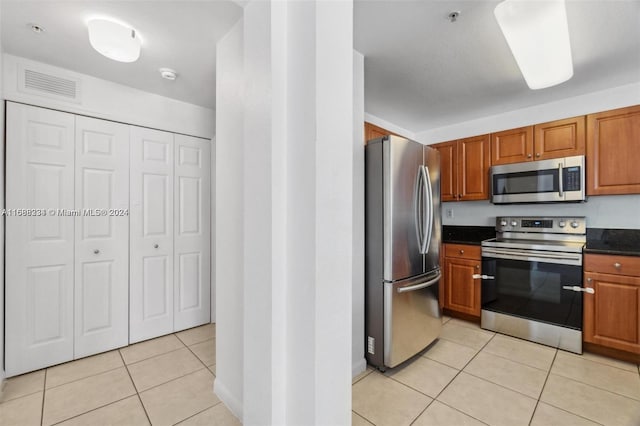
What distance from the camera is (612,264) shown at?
2.22 m

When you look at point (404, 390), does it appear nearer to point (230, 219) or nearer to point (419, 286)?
point (419, 286)

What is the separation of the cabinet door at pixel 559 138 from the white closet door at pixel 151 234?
3808 mm

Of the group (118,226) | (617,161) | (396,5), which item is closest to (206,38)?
(396,5)

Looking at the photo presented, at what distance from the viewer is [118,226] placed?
8.15 feet

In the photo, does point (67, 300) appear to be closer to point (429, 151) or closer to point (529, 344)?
point (429, 151)

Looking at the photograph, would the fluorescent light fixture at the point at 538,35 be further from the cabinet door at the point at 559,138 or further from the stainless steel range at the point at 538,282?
the stainless steel range at the point at 538,282

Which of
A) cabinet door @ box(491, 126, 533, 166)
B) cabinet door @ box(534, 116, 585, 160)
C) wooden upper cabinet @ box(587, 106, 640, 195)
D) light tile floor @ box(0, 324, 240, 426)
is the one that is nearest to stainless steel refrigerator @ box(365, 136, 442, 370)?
light tile floor @ box(0, 324, 240, 426)

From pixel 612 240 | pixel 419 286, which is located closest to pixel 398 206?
pixel 419 286

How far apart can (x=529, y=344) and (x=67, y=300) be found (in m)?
4.07

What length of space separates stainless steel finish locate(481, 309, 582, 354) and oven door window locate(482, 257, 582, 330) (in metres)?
0.05

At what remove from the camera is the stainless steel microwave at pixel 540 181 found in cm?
259

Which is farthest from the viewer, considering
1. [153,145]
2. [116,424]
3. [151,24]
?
[153,145]

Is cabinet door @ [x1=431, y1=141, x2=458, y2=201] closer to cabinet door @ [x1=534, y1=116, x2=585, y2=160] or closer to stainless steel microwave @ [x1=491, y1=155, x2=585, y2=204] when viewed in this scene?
stainless steel microwave @ [x1=491, y1=155, x2=585, y2=204]

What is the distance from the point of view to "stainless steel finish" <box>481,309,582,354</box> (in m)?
2.37
